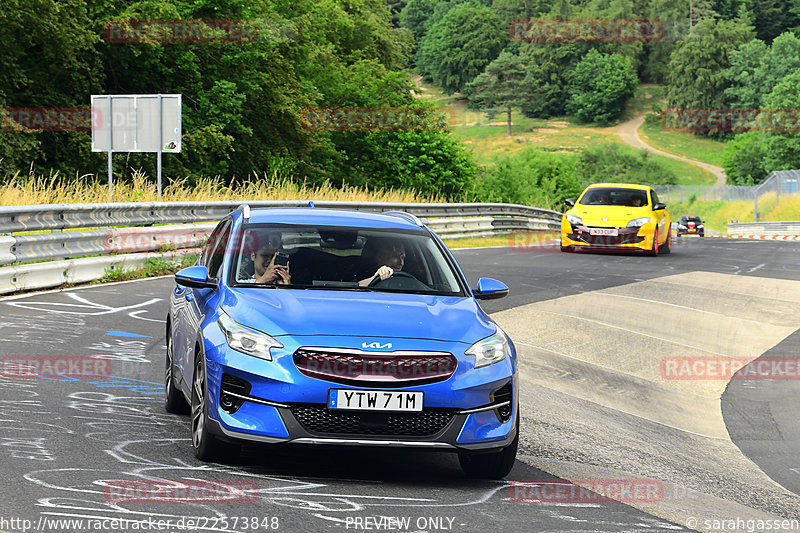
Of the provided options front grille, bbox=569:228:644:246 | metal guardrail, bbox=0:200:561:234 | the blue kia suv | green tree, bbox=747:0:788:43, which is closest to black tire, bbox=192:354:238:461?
the blue kia suv

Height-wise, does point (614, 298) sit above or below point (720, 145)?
above

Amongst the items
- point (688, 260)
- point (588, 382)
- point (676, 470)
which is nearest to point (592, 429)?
point (676, 470)

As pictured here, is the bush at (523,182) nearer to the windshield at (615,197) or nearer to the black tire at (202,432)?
the windshield at (615,197)

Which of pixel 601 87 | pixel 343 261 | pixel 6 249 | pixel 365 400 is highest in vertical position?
pixel 343 261

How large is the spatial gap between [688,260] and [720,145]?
153m

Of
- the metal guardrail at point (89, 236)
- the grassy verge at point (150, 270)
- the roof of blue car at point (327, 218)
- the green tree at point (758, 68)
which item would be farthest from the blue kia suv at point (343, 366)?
the green tree at point (758, 68)

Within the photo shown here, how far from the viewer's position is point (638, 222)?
87.0 feet

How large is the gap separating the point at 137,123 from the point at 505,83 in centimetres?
17111

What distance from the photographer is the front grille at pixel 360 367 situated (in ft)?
19.1

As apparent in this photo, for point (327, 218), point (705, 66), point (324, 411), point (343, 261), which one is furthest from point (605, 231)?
point (705, 66)

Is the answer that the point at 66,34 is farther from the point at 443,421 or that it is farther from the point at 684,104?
the point at 684,104

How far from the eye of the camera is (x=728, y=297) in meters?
18.3

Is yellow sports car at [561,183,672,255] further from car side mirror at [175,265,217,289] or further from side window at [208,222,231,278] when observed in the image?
car side mirror at [175,265,217,289]

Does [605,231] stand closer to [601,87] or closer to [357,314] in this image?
[357,314]
